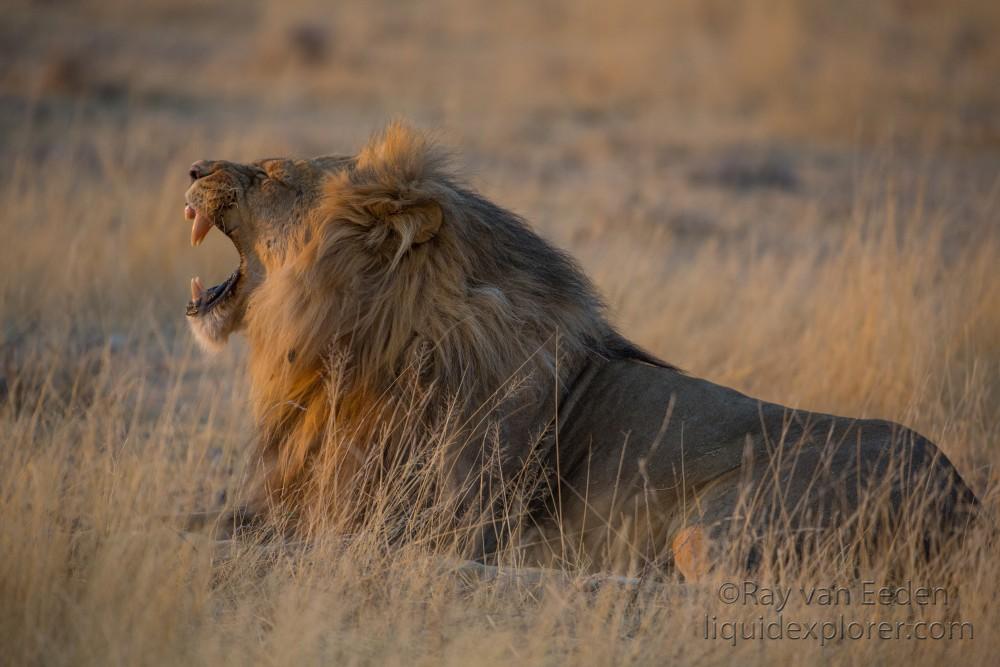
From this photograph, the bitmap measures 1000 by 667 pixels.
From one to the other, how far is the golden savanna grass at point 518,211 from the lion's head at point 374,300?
1.17 ft

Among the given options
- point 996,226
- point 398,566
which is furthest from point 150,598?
point 996,226

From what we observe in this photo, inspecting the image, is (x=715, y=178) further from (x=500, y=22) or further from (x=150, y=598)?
(x=500, y=22)

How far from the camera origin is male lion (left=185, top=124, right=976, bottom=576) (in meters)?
3.73

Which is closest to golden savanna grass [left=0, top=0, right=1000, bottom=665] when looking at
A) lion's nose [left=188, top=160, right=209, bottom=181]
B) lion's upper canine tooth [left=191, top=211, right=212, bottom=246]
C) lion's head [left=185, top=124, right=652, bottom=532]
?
lion's head [left=185, top=124, right=652, bottom=532]

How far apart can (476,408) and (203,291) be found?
3.70 ft

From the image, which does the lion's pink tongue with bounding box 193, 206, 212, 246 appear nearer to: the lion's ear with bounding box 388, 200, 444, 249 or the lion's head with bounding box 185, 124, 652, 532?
the lion's head with bounding box 185, 124, 652, 532

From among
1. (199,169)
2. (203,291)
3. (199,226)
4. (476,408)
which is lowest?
(476,408)

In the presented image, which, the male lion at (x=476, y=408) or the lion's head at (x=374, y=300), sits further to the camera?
the lion's head at (x=374, y=300)

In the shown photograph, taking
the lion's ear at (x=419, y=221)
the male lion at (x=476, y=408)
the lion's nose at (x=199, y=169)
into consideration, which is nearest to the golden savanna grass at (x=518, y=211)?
the male lion at (x=476, y=408)

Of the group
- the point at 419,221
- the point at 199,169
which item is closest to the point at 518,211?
the point at 199,169

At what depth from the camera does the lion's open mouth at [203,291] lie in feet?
13.6

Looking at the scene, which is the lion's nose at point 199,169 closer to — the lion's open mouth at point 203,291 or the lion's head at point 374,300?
the lion's head at point 374,300

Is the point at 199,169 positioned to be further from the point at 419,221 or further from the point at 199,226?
the point at 419,221

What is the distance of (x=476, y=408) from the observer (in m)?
3.88
